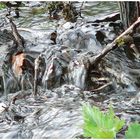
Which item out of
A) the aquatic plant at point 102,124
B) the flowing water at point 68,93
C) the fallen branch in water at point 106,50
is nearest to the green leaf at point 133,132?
the aquatic plant at point 102,124

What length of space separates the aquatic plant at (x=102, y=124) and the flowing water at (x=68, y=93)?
3.86 feet

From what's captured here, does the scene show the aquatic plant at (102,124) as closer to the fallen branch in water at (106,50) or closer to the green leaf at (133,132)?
the green leaf at (133,132)

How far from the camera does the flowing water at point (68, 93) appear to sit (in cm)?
297

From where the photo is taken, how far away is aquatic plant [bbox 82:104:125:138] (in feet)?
3.93

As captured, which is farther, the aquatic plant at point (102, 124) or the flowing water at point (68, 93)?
the flowing water at point (68, 93)

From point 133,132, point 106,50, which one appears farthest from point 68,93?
point 133,132

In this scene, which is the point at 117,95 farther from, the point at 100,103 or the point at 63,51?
the point at 63,51

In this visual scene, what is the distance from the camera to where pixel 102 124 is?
1.19m

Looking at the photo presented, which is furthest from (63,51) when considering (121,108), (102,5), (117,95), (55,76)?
(102,5)

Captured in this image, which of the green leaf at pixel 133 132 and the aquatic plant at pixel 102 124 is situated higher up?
the aquatic plant at pixel 102 124

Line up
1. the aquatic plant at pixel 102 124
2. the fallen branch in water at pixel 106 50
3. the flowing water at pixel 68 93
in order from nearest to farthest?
1. the aquatic plant at pixel 102 124
2. the flowing water at pixel 68 93
3. the fallen branch in water at pixel 106 50

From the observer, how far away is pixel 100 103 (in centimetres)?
331

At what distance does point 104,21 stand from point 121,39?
169 cm

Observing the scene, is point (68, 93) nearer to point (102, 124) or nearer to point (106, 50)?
point (106, 50)
